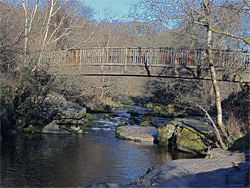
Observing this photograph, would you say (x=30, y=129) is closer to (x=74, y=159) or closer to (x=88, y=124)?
(x=88, y=124)

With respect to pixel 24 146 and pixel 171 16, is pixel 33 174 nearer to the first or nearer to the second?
pixel 24 146

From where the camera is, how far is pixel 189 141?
13.8m

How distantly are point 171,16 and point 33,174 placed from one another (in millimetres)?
7140

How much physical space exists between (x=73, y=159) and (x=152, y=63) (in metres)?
7.65

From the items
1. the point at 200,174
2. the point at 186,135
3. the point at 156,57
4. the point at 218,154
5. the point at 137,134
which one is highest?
the point at 156,57

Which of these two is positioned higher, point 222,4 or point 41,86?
point 222,4

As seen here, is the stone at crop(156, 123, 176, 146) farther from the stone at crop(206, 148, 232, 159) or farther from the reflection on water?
the stone at crop(206, 148, 232, 159)

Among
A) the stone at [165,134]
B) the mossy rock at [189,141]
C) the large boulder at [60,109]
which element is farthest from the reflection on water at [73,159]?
the large boulder at [60,109]

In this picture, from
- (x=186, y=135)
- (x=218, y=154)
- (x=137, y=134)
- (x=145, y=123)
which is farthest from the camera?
(x=145, y=123)

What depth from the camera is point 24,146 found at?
13.2 metres

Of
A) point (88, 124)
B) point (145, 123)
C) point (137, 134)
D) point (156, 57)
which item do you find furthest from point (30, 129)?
point (156, 57)

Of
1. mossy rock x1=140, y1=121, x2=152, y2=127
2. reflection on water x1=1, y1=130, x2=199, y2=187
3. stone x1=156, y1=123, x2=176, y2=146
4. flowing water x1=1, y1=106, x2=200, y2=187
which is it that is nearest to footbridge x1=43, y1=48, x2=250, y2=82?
stone x1=156, y1=123, x2=176, y2=146

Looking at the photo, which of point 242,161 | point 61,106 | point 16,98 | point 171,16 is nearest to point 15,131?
point 16,98

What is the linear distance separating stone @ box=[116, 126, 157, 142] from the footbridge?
315cm
